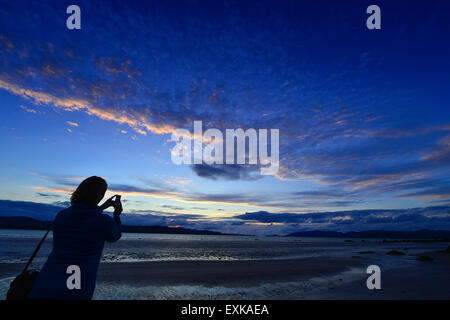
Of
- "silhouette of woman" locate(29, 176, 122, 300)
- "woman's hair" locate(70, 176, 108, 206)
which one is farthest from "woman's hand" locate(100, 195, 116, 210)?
"silhouette of woman" locate(29, 176, 122, 300)

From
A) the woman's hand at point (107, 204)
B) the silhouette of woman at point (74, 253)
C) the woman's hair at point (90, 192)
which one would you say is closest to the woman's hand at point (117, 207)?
the woman's hand at point (107, 204)

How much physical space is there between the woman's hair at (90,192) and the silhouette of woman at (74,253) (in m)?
0.14

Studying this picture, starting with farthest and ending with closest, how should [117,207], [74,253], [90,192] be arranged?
[117,207] → [90,192] → [74,253]

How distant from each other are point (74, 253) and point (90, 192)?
75cm

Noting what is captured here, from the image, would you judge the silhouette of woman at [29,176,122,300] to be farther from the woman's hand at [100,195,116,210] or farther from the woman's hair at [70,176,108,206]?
the woman's hand at [100,195,116,210]

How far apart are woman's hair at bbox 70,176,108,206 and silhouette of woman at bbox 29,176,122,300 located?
137 millimetres

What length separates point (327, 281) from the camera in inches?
566

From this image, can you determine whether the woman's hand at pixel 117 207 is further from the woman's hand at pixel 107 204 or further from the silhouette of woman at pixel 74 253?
the silhouette of woman at pixel 74 253

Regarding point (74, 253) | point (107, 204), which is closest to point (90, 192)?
point (107, 204)

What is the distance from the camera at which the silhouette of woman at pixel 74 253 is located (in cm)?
279

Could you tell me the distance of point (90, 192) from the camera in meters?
3.21

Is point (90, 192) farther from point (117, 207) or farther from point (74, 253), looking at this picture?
point (74, 253)

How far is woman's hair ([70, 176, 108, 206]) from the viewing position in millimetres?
3185
